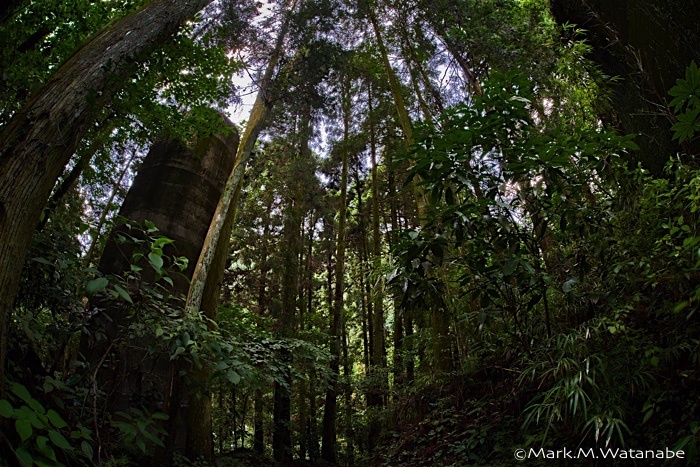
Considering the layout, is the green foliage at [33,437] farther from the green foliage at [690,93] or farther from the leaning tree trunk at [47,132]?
the green foliage at [690,93]

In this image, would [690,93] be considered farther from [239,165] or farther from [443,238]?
[239,165]

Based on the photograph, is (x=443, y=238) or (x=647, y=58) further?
(x=647, y=58)

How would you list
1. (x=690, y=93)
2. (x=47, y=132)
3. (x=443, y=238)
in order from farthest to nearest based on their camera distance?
(x=443, y=238)
(x=47, y=132)
(x=690, y=93)

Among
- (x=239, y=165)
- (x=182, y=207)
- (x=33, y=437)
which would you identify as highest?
(x=239, y=165)

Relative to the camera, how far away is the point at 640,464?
2.10 meters

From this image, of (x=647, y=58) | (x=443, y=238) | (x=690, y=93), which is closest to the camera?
(x=690, y=93)

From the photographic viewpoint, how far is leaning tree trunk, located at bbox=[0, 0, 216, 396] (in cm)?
175

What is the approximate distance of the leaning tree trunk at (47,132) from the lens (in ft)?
5.74

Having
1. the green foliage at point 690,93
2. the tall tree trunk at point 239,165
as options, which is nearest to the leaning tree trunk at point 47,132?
the green foliage at point 690,93

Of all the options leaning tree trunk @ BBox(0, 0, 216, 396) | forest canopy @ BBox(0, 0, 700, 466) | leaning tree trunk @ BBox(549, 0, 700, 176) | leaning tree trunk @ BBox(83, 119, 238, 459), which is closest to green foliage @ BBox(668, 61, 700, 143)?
forest canopy @ BBox(0, 0, 700, 466)

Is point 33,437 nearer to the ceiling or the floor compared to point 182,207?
nearer to the floor

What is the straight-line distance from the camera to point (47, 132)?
203cm

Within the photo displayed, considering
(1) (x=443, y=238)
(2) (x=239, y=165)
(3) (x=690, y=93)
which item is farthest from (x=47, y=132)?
(2) (x=239, y=165)

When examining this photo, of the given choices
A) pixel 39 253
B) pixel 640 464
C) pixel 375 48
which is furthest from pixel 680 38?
pixel 375 48
